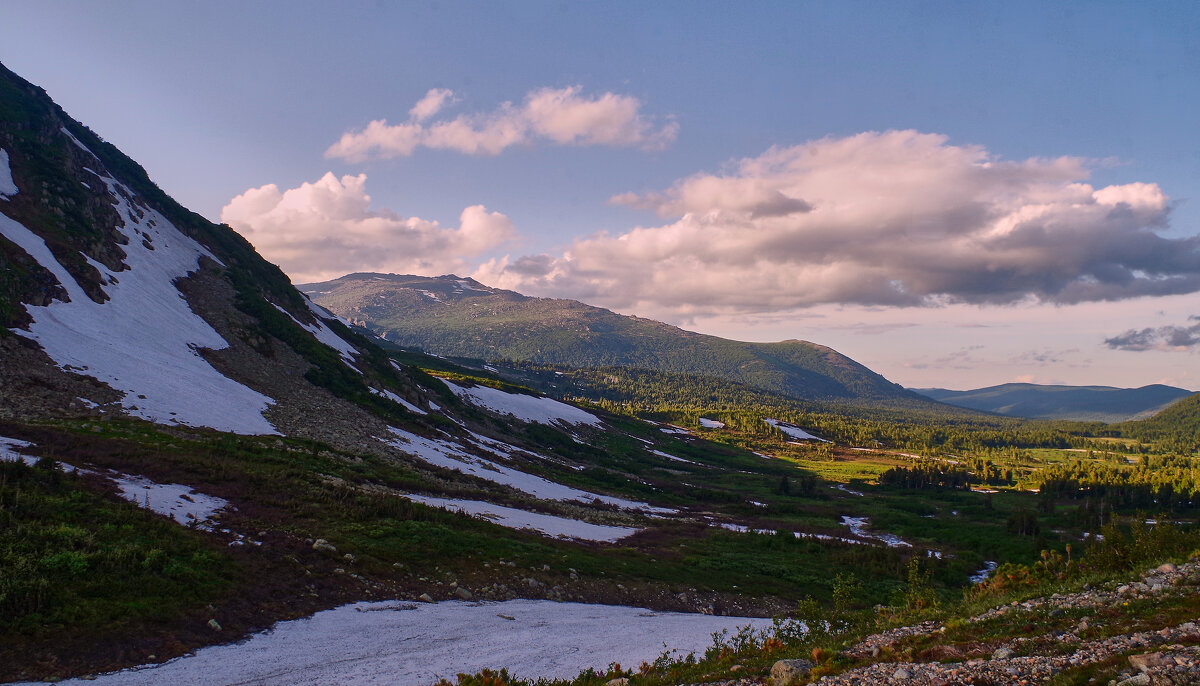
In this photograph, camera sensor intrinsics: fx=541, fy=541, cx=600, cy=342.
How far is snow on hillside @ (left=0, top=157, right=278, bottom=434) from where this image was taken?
37.0 meters

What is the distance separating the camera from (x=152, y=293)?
5672 centimetres

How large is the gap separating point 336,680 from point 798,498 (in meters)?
94.2

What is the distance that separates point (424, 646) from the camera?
50.3ft

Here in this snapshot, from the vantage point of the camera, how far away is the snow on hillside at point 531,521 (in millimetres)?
34344

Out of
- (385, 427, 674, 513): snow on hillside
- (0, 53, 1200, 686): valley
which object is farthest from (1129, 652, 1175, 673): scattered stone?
(385, 427, 674, 513): snow on hillside

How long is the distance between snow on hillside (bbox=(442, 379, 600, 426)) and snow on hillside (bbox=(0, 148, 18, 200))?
61024 millimetres

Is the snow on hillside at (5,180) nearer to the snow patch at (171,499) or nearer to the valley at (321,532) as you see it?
the valley at (321,532)

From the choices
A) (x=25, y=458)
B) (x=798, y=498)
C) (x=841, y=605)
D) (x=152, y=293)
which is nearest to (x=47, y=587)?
(x=25, y=458)

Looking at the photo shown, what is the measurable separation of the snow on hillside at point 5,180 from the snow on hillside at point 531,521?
5553 cm

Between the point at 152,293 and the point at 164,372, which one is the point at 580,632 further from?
the point at 152,293

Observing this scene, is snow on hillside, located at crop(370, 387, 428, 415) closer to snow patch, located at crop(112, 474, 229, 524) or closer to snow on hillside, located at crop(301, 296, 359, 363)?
snow on hillside, located at crop(301, 296, 359, 363)

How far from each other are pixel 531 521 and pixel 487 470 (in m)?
18.1

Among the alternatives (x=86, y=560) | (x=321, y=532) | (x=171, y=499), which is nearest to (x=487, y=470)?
(x=321, y=532)

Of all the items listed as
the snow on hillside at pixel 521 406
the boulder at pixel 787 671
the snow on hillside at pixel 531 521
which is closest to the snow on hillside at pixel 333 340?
the snow on hillside at pixel 521 406
